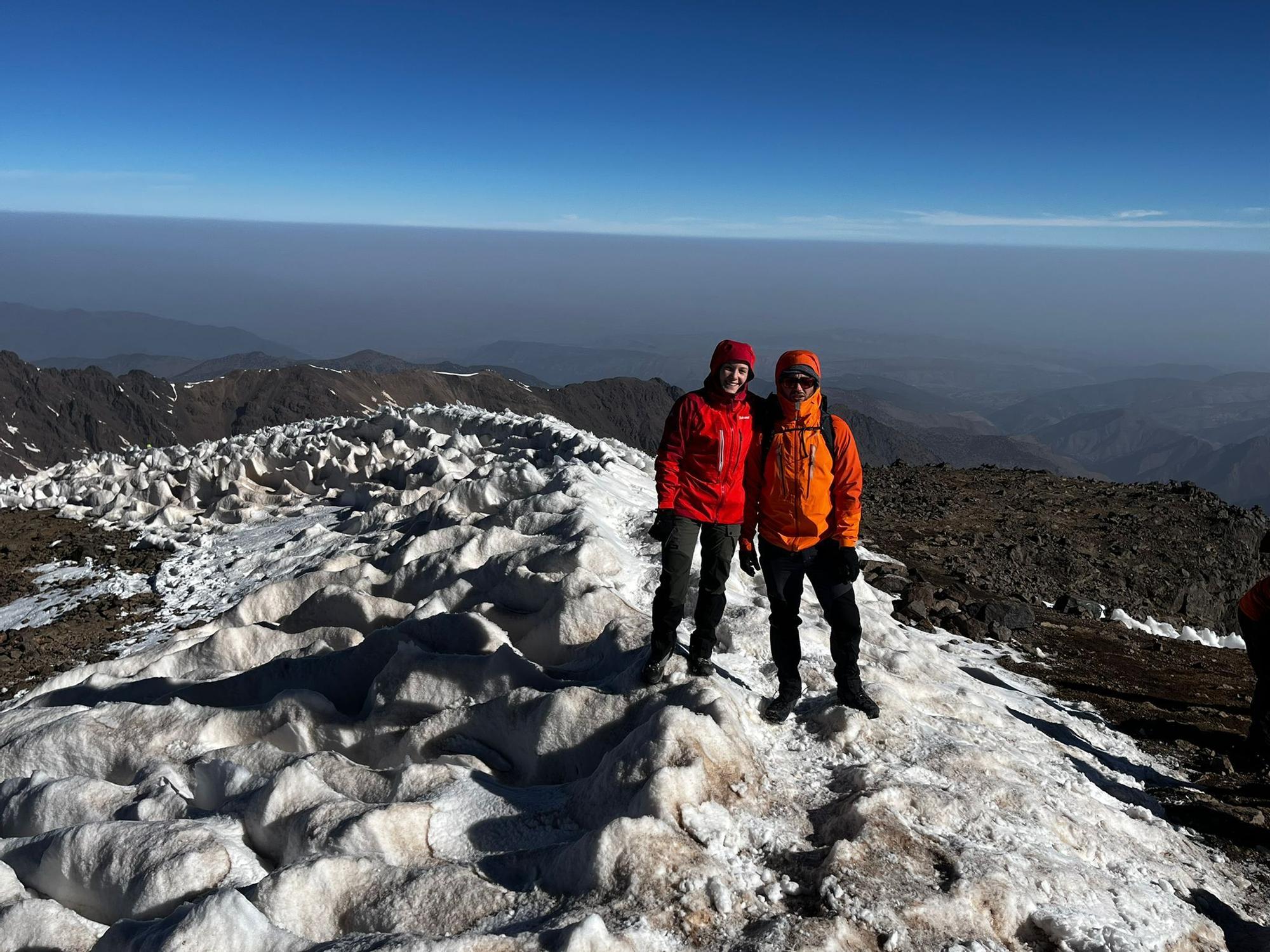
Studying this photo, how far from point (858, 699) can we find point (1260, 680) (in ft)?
13.9

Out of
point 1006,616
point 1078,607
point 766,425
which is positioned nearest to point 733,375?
point 766,425

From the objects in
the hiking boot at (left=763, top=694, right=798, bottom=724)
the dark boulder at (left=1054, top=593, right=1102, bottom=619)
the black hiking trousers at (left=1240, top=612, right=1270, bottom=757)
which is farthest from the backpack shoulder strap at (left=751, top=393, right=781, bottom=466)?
the dark boulder at (left=1054, top=593, right=1102, bottom=619)

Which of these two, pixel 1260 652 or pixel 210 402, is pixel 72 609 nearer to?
pixel 1260 652

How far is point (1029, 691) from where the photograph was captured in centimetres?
866

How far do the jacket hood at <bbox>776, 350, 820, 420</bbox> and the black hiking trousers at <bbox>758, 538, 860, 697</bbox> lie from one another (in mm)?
1024

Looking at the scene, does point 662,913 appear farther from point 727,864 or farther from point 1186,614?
point 1186,614

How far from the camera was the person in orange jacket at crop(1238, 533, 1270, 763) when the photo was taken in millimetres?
7305

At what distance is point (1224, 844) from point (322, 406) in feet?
364

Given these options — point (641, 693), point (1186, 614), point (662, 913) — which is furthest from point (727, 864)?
point (1186, 614)

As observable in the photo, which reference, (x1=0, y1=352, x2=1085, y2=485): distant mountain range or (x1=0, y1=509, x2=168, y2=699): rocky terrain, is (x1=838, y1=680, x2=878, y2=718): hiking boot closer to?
(x1=0, y1=509, x2=168, y2=699): rocky terrain

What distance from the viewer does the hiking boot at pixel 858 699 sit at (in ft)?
20.5

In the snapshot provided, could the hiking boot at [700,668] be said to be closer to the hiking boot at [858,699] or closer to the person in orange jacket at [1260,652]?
the hiking boot at [858,699]

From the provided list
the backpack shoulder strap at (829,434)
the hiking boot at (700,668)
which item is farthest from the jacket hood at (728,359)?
the hiking boot at (700,668)

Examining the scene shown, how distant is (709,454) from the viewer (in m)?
6.30
